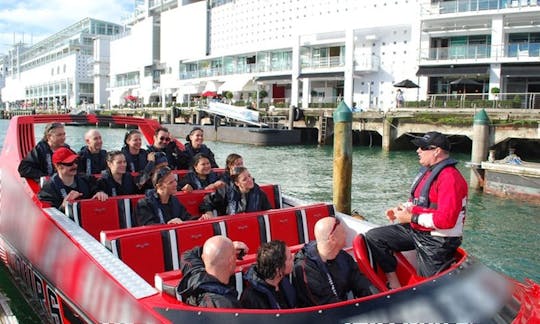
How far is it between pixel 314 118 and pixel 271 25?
1981cm

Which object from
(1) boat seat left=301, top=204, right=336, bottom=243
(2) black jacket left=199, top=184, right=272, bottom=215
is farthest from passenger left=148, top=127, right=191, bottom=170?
(1) boat seat left=301, top=204, right=336, bottom=243

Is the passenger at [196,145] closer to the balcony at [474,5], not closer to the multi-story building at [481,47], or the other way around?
the multi-story building at [481,47]

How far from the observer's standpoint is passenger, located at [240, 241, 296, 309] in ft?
10.3

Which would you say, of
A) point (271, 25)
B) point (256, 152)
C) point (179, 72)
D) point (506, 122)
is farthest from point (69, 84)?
point (506, 122)

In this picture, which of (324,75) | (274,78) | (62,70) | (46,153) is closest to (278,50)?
(274,78)

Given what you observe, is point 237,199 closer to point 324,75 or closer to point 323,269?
point 323,269

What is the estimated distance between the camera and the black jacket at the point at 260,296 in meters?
3.18

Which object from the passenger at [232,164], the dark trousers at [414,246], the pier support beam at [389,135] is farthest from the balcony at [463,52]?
the dark trousers at [414,246]

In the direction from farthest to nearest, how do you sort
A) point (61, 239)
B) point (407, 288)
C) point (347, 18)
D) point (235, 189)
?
point (347, 18), point (235, 189), point (61, 239), point (407, 288)

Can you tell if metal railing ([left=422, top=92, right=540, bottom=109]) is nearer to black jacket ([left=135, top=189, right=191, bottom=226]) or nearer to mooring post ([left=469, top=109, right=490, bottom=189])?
mooring post ([left=469, top=109, right=490, bottom=189])

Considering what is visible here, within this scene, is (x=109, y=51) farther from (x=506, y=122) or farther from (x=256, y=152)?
(x=506, y=122)

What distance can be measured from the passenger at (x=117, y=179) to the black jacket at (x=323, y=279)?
279 centimetres

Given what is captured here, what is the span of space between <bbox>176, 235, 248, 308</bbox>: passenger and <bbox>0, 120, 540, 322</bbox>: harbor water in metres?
4.93

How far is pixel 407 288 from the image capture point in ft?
11.0
